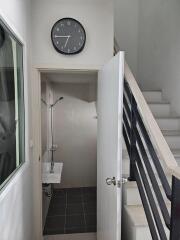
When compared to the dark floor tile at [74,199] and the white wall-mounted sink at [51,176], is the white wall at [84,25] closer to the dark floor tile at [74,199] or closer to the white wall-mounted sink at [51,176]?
the white wall-mounted sink at [51,176]

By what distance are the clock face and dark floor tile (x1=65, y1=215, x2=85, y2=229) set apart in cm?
226

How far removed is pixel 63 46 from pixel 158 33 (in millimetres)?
1891

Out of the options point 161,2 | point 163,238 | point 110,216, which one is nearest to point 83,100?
point 161,2

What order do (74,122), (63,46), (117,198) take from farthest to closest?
(74,122) → (63,46) → (117,198)

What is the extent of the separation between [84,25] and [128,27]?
7.80 feet

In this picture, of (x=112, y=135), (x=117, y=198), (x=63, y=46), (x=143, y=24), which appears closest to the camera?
(x=117, y=198)

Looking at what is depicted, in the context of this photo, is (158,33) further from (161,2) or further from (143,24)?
(143,24)

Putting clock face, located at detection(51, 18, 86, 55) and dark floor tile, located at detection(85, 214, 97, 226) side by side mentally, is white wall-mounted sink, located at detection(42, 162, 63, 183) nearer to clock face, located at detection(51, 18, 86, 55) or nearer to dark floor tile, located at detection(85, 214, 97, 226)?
dark floor tile, located at detection(85, 214, 97, 226)

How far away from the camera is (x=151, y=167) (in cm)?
138

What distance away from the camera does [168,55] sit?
301cm

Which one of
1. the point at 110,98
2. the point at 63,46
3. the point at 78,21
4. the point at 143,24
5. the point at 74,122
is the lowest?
the point at 74,122

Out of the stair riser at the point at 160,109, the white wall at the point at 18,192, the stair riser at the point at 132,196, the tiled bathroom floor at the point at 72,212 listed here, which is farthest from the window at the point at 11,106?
the stair riser at the point at 160,109

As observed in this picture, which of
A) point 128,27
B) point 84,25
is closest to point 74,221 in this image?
point 84,25

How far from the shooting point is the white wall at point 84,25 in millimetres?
2150
